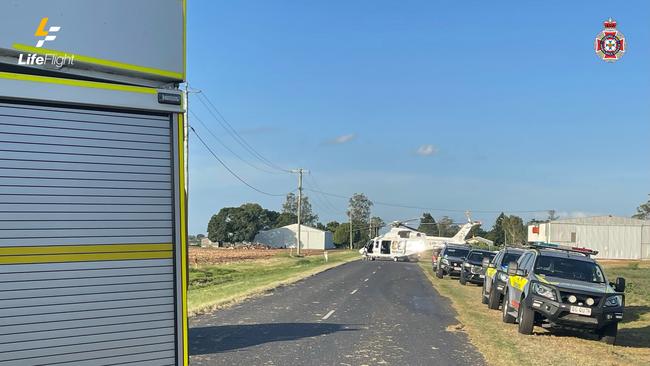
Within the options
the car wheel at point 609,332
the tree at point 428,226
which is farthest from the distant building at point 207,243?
the car wheel at point 609,332

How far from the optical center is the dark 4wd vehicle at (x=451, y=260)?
32406 mm

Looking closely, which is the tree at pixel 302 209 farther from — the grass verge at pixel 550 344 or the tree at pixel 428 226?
the grass verge at pixel 550 344

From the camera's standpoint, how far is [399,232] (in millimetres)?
66312

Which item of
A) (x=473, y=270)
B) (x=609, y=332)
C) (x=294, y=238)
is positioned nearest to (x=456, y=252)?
(x=473, y=270)

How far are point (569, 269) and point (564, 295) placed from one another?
175cm

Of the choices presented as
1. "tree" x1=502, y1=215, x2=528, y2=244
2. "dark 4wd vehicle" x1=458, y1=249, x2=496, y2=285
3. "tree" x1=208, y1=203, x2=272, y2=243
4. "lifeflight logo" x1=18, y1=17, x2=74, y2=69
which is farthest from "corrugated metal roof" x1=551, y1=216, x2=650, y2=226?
"lifeflight logo" x1=18, y1=17, x2=74, y2=69

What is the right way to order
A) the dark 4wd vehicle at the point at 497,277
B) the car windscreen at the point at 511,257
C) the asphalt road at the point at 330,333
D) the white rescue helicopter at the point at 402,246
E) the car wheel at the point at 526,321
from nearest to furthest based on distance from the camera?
1. the asphalt road at the point at 330,333
2. the car wheel at the point at 526,321
3. the dark 4wd vehicle at the point at 497,277
4. the car windscreen at the point at 511,257
5. the white rescue helicopter at the point at 402,246

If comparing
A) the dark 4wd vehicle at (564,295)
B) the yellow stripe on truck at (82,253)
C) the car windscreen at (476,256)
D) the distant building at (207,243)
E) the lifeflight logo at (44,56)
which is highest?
the lifeflight logo at (44,56)

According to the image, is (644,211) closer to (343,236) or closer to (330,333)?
(343,236)

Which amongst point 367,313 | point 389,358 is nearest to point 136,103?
point 389,358

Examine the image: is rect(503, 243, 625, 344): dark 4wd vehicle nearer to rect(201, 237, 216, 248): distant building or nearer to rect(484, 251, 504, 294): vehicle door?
rect(484, 251, 504, 294): vehicle door

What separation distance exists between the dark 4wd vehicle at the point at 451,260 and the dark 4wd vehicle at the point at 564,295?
17.5 metres

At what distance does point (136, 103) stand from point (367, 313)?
1209 cm

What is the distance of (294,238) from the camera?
133250 mm
